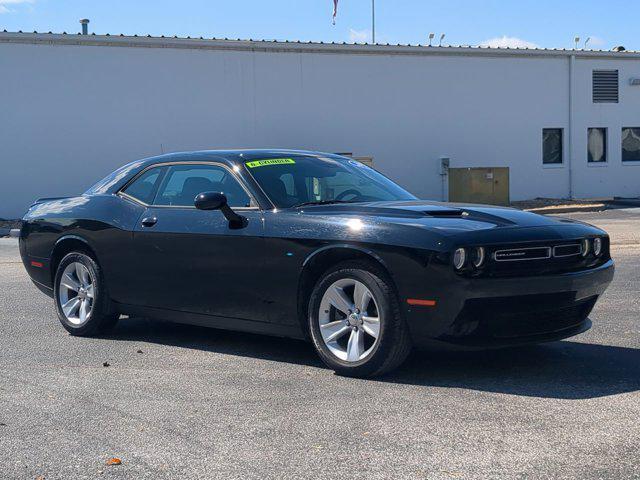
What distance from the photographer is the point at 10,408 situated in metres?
5.40

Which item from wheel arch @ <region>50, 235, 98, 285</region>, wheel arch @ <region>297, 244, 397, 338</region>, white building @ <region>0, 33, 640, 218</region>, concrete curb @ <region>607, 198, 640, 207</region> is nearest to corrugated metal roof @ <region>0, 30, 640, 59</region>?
white building @ <region>0, 33, 640, 218</region>

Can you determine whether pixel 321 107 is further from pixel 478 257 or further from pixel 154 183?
pixel 478 257

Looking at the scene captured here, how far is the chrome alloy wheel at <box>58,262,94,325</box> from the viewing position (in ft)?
25.5

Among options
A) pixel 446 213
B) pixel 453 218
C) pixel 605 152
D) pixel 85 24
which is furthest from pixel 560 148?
pixel 453 218

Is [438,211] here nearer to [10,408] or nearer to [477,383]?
[477,383]

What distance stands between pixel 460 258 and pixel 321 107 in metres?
23.9

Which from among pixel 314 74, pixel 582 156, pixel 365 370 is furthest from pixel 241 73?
pixel 365 370

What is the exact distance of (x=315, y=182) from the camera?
22.8 ft

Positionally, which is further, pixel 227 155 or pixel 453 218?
pixel 227 155

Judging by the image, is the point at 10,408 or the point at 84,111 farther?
the point at 84,111

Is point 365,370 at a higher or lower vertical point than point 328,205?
lower

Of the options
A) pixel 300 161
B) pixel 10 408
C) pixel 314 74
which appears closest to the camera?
pixel 10 408

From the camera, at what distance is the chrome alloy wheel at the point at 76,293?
306 inches

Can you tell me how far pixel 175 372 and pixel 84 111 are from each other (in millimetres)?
21403
